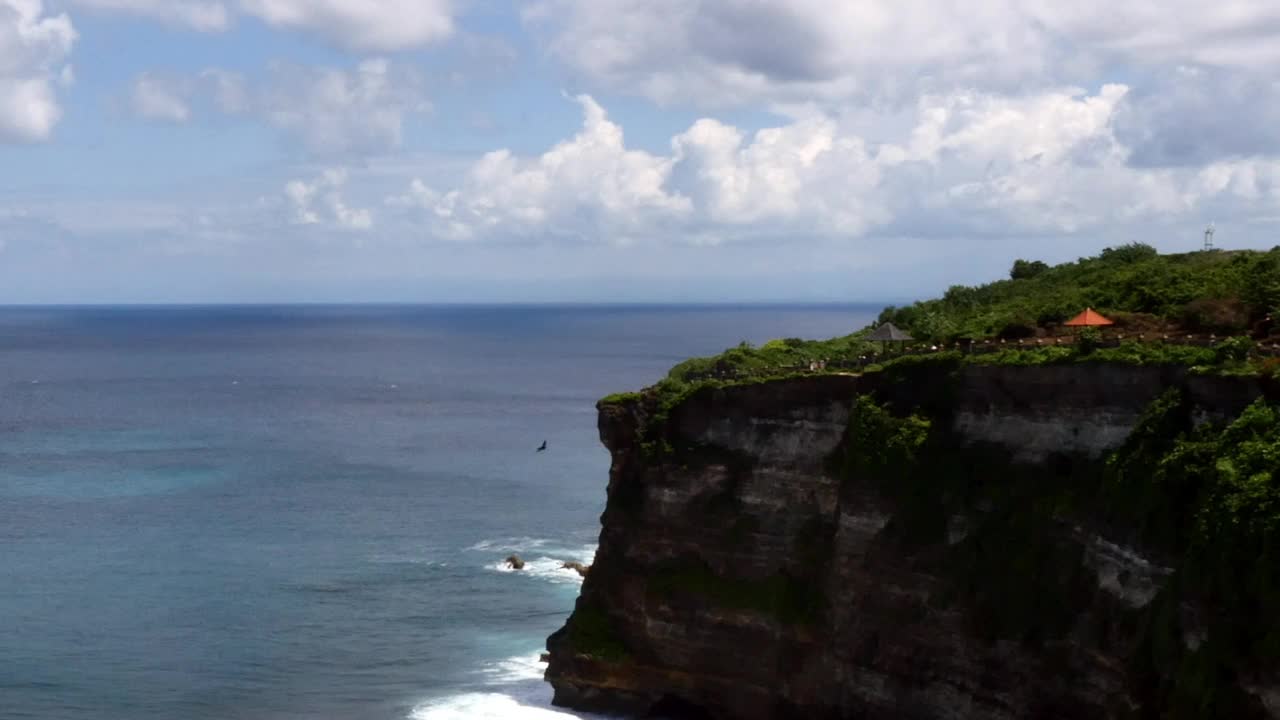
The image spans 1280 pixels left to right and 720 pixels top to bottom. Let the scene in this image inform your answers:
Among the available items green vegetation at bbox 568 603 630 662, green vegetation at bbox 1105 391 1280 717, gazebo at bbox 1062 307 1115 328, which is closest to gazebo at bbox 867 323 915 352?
gazebo at bbox 1062 307 1115 328

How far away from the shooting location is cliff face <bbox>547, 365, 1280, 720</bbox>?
3906 centimetres

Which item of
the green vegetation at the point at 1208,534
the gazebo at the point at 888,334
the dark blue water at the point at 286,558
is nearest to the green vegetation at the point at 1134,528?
the green vegetation at the point at 1208,534

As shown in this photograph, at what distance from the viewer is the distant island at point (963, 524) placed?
35719 mm

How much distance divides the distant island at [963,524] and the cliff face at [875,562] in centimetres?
8

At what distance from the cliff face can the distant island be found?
0.08m

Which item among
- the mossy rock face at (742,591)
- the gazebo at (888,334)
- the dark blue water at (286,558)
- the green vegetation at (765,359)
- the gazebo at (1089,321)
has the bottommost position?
the dark blue water at (286,558)

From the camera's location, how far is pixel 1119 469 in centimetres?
3875

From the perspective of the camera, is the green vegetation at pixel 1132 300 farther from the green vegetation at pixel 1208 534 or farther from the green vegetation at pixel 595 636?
the green vegetation at pixel 595 636

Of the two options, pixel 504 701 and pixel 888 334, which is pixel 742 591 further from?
pixel 888 334

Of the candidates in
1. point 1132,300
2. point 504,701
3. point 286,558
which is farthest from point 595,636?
point 286,558

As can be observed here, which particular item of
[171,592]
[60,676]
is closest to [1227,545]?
[60,676]

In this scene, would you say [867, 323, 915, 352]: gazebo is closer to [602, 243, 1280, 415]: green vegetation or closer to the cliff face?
[602, 243, 1280, 415]: green vegetation

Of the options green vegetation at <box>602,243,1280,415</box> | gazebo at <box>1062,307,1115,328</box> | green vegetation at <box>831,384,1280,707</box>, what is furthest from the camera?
gazebo at <box>1062,307,1115,328</box>

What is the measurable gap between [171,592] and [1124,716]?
4658cm
